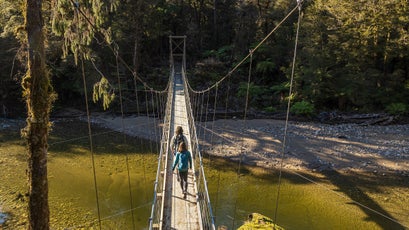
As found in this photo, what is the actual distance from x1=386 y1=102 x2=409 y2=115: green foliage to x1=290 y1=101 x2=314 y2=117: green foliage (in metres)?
2.69

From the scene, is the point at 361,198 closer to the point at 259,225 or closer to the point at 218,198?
the point at 218,198

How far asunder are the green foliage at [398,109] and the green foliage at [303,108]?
2.69 metres

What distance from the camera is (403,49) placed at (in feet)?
37.7

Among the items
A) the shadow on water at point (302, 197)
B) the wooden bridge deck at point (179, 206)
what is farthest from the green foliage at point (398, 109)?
the wooden bridge deck at point (179, 206)

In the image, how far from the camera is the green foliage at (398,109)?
458 inches

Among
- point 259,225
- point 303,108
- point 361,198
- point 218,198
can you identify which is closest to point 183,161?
→ point 259,225

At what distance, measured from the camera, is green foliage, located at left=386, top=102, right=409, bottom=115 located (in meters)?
11.6

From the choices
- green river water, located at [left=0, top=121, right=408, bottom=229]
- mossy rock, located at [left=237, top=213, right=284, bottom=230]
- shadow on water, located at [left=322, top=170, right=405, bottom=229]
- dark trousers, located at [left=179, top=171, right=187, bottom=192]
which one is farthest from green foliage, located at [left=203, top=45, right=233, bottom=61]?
dark trousers, located at [left=179, top=171, right=187, bottom=192]

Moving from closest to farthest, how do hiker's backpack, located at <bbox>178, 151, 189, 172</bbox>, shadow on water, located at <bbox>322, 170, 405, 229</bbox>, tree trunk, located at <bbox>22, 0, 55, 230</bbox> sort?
tree trunk, located at <bbox>22, 0, 55, 230</bbox> < hiker's backpack, located at <bbox>178, 151, 189, 172</bbox> < shadow on water, located at <bbox>322, 170, 405, 229</bbox>

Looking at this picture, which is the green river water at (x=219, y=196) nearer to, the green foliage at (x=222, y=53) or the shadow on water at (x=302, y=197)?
the shadow on water at (x=302, y=197)

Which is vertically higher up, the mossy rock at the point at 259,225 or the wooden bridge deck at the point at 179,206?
the wooden bridge deck at the point at 179,206

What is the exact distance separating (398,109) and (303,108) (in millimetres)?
3227

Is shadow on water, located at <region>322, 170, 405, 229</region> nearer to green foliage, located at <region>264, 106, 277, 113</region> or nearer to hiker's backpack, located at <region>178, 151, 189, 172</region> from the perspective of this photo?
hiker's backpack, located at <region>178, 151, 189, 172</region>

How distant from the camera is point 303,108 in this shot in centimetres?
1230
